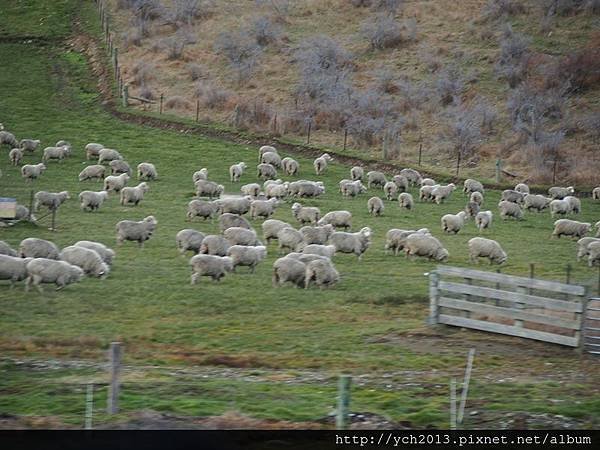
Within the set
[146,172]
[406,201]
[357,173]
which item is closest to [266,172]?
[357,173]

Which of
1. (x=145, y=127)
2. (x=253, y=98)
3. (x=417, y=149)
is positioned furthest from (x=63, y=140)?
(x=417, y=149)

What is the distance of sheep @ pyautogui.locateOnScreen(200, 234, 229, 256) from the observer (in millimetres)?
25484

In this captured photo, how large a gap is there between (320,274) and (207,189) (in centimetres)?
1459

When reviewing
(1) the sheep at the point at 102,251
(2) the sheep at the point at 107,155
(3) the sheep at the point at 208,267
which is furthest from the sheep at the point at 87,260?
(2) the sheep at the point at 107,155

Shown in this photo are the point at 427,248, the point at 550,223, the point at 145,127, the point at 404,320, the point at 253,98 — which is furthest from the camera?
the point at 253,98

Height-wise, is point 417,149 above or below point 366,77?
below

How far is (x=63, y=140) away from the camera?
47406 millimetres

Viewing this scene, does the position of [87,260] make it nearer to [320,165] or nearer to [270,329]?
[270,329]

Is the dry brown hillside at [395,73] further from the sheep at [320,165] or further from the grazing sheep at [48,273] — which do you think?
the grazing sheep at [48,273]

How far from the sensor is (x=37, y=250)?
23.5 metres

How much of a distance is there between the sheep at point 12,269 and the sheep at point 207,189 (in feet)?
51.4

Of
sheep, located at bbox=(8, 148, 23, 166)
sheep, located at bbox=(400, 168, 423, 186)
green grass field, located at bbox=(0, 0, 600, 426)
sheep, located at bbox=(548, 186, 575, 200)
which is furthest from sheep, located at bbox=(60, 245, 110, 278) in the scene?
sheep, located at bbox=(548, 186, 575, 200)

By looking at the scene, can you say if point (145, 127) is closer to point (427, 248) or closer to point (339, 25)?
point (339, 25)

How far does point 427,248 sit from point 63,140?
24745 millimetres
